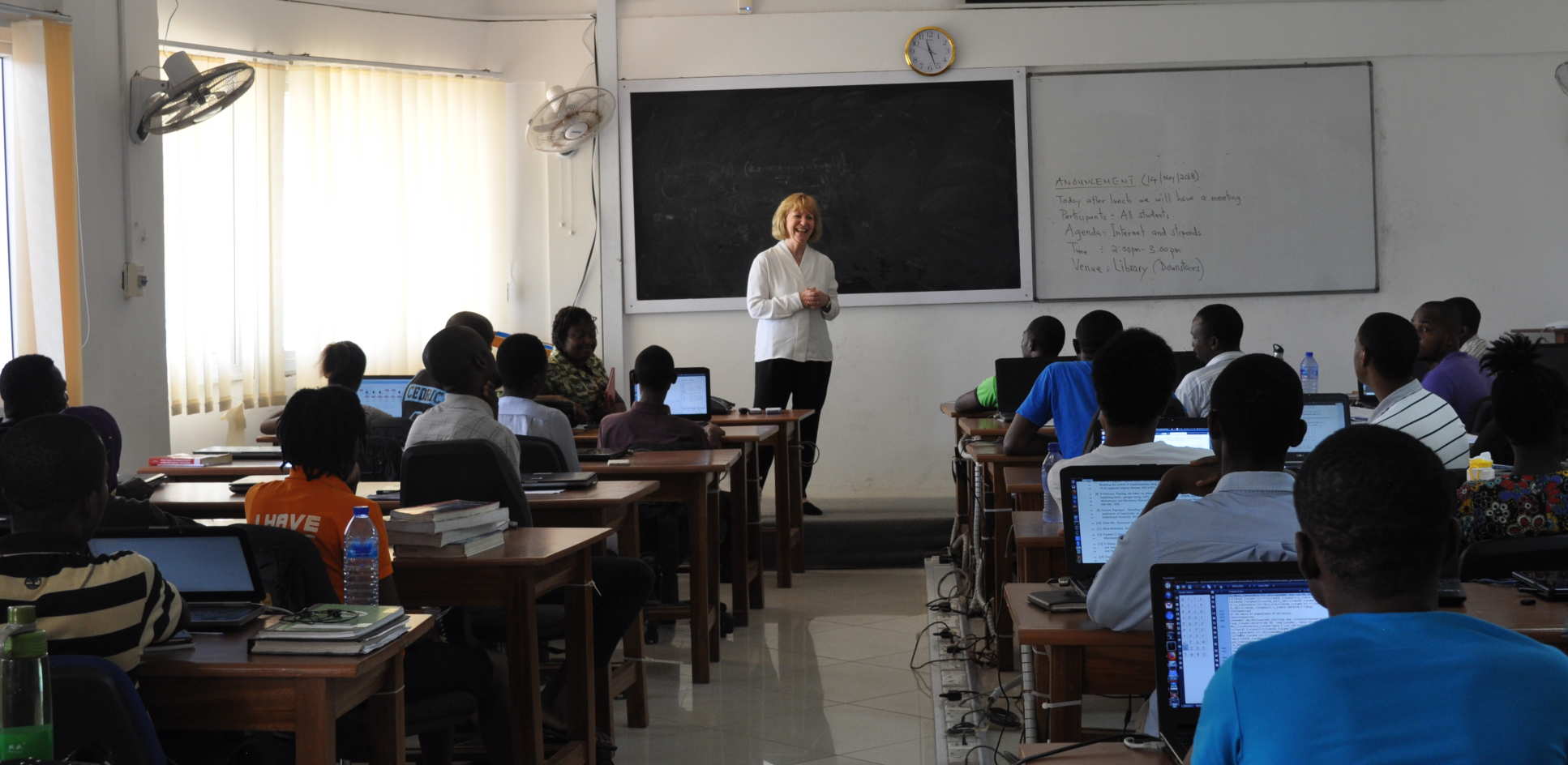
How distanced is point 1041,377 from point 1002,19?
3845 mm

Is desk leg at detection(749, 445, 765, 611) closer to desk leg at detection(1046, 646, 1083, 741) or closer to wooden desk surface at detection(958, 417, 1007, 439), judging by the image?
wooden desk surface at detection(958, 417, 1007, 439)

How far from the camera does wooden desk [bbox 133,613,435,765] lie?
2270mm

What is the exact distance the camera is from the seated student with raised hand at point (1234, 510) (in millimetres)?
2293

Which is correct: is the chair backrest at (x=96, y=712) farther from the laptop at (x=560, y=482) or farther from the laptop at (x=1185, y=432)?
the laptop at (x=1185, y=432)

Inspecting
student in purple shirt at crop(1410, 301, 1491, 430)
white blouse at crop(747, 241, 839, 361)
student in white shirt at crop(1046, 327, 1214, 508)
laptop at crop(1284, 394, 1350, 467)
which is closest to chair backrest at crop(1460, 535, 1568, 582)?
student in white shirt at crop(1046, 327, 1214, 508)

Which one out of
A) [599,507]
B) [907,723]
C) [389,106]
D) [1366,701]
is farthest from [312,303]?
[1366,701]

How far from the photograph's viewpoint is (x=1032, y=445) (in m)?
4.93

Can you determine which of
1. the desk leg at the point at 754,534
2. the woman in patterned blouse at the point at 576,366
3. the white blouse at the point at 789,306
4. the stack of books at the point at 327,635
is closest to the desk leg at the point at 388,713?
the stack of books at the point at 327,635

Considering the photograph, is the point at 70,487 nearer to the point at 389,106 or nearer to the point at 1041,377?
the point at 1041,377

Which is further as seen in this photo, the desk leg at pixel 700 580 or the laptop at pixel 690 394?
the laptop at pixel 690 394

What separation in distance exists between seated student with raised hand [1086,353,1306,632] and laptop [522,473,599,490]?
2084 mm

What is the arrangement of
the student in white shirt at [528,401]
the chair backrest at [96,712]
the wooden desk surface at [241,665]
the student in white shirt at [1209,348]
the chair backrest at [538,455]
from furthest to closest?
the student in white shirt at [1209,348]
the student in white shirt at [528,401]
the chair backrest at [538,455]
the wooden desk surface at [241,665]
the chair backrest at [96,712]

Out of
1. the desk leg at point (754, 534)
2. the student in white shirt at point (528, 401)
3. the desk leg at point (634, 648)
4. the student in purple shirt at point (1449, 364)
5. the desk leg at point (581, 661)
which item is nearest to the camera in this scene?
the desk leg at point (581, 661)

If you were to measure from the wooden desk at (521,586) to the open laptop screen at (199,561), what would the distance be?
533 millimetres
